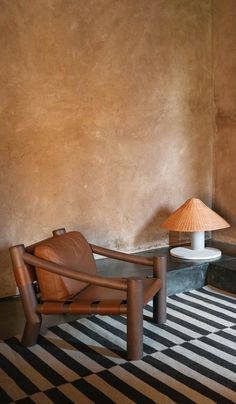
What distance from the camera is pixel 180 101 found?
452 cm

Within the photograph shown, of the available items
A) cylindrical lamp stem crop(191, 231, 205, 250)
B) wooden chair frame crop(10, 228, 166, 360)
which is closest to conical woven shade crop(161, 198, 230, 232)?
cylindrical lamp stem crop(191, 231, 205, 250)

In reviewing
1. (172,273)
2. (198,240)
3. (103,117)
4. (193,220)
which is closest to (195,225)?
(193,220)

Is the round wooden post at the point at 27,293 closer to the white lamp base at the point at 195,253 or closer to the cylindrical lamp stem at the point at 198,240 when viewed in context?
the white lamp base at the point at 195,253

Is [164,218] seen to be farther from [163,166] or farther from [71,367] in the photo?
[71,367]

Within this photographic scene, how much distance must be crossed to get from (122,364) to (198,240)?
184 centimetres

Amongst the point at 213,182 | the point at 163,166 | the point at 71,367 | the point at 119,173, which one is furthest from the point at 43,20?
the point at 71,367

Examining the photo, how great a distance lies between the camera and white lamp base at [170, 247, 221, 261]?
4.09 m

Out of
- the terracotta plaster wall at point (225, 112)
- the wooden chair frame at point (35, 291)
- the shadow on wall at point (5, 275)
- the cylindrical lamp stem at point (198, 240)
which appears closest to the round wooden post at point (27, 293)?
the wooden chair frame at point (35, 291)

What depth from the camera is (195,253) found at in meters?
4.18

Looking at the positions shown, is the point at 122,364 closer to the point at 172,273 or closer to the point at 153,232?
the point at 172,273

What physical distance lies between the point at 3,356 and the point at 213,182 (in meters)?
2.92

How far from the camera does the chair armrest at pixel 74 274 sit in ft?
8.86

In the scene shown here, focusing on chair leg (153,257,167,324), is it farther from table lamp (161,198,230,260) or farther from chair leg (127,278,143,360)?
table lamp (161,198,230,260)

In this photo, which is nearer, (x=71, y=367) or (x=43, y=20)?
(x=71, y=367)
